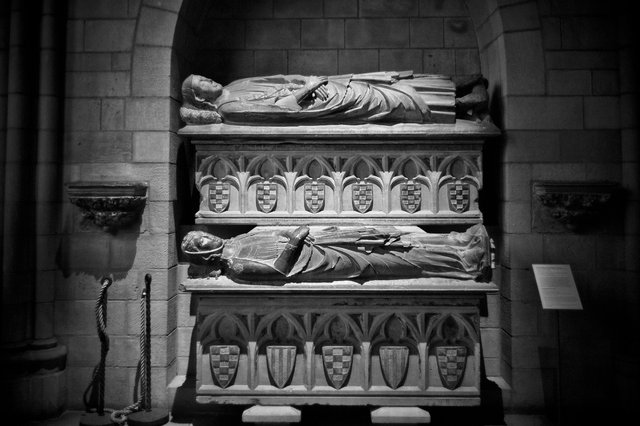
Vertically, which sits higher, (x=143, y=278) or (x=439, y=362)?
(x=143, y=278)

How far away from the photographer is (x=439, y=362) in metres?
3.19

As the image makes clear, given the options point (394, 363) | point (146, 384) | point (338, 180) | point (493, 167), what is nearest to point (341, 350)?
point (394, 363)

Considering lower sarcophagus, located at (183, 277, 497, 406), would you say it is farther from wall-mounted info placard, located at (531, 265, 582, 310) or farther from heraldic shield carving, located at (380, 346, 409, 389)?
wall-mounted info placard, located at (531, 265, 582, 310)

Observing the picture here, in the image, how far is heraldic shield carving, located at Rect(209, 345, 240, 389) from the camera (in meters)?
3.20

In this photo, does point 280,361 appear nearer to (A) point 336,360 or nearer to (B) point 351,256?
(A) point 336,360

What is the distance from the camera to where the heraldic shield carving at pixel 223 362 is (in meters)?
3.20

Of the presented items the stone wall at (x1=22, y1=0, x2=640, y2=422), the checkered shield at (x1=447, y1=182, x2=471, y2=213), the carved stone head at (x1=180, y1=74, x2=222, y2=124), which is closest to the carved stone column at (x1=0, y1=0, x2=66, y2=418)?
the stone wall at (x1=22, y1=0, x2=640, y2=422)

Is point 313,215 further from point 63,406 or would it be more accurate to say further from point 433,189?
point 63,406

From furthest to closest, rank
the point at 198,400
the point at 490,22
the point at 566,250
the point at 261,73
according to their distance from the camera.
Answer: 1. the point at 261,73
2. the point at 490,22
3. the point at 566,250
4. the point at 198,400

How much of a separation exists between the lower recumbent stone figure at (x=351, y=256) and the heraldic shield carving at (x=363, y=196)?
39 centimetres

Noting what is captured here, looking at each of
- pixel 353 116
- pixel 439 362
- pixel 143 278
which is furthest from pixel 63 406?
pixel 353 116

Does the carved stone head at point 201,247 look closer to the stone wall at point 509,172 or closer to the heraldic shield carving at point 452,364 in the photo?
the stone wall at point 509,172

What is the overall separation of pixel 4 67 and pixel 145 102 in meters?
1.04

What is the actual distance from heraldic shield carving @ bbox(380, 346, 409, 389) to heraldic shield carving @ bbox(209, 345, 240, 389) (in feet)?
3.36
